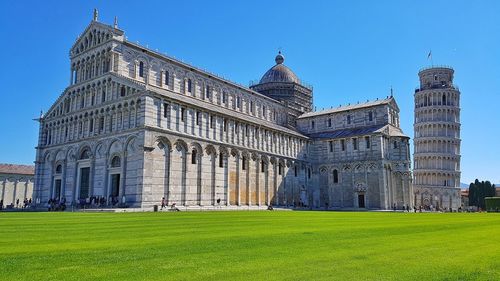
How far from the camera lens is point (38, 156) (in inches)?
1951

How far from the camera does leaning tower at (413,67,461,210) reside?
8631 centimetres

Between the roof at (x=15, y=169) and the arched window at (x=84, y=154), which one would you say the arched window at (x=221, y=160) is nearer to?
the arched window at (x=84, y=154)

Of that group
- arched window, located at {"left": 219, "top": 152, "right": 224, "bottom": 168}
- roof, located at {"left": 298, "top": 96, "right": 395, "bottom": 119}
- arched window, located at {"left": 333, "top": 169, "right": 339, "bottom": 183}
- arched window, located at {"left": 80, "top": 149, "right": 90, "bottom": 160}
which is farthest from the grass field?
roof, located at {"left": 298, "top": 96, "right": 395, "bottom": 119}

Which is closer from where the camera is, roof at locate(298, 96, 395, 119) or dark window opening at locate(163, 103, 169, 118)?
dark window opening at locate(163, 103, 169, 118)

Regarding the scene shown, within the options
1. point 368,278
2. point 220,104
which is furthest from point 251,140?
point 368,278

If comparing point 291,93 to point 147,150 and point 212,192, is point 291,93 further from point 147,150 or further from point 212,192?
point 147,150

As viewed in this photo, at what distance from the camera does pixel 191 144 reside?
4216 cm

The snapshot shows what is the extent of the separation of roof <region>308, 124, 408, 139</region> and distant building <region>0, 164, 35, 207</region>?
170ft

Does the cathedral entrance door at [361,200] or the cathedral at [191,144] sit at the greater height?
the cathedral at [191,144]

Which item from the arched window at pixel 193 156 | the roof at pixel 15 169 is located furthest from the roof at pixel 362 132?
the roof at pixel 15 169

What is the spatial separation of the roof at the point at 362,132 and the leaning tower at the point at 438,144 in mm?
27671

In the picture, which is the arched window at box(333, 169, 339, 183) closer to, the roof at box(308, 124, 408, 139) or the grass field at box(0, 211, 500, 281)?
the roof at box(308, 124, 408, 139)

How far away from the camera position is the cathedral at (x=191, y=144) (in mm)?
39438

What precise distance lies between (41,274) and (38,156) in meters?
48.8
